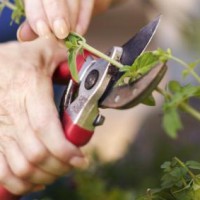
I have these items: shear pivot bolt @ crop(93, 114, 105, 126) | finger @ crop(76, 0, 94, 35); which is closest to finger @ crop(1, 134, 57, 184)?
shear pivot bolt @ crop(93, 114, 105, 126)

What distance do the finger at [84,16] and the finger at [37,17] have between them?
0.08 meters

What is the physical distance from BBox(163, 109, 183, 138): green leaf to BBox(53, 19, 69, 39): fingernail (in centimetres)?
27

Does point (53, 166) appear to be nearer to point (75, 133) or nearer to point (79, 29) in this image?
point (75, 133)

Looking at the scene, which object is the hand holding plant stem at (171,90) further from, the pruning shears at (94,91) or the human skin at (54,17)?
the human skin at (54,17)

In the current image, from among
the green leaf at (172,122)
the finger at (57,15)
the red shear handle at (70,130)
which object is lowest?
the red shear handle at (70,130)

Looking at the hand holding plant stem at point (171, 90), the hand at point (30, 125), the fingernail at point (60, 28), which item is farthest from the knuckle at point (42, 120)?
the hand holding plant stem at point (171, 90)

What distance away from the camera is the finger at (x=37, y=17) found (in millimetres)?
1021

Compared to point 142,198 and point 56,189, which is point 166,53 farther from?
point 56,189

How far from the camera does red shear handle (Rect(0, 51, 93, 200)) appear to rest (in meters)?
0.96

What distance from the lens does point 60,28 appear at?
96 centimetres

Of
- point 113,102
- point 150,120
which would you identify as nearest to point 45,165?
point 113,102

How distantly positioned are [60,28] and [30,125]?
0.14m

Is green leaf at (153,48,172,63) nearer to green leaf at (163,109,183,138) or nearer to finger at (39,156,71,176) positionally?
green leaf at (163,109,183,138)

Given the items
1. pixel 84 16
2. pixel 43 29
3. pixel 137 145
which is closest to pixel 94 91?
pixel 43 29
